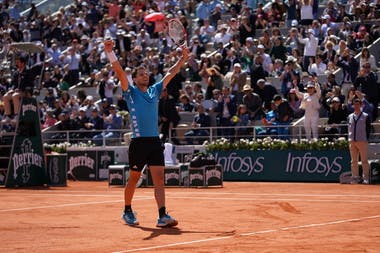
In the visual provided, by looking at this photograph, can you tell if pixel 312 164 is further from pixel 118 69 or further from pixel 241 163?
pixel 118 69

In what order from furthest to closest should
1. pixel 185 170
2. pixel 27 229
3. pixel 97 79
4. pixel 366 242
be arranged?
pixel 97 79 < pixel 185 170 < pixel 27 229 < pixel 366 242

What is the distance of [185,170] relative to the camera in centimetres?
2469

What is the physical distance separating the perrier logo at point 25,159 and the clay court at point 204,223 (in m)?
3.68

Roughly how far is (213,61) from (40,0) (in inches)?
653

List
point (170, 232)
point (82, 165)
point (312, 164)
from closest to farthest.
Result: point (170, 232) → point (312, 164) → point (82, 165)

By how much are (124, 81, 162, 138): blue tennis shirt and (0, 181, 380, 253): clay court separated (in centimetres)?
134

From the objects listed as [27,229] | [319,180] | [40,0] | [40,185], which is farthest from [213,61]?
[27,229]

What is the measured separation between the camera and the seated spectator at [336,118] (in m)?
26.5

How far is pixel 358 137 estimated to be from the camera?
2427 cm

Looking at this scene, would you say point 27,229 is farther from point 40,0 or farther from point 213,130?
point 40,0

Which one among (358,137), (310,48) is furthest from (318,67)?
(358,137)

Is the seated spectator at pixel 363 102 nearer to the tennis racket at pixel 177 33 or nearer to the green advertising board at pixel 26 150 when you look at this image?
the green advertising board at pixel 26 150

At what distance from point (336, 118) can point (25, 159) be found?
8.60m

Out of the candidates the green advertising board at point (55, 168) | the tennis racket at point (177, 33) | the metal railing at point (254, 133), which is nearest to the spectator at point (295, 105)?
the metal railing at point (254, 133)
